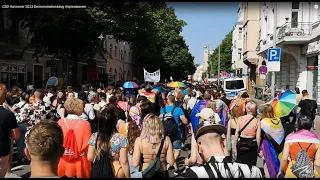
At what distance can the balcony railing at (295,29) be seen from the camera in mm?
24375

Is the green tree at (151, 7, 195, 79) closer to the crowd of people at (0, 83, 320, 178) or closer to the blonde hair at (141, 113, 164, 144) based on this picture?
Result: the crowd of people at (0, 83, 320, 178)

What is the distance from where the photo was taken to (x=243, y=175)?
2.44 metres

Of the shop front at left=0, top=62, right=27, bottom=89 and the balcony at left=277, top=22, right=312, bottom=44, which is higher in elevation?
the balcony at left=277, top=22, right=312, bottom=44

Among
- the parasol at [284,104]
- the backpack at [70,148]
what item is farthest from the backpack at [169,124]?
the backpack at [70,148]

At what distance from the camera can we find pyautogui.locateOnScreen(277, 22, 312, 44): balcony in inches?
950

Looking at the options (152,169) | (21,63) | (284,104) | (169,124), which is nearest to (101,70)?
(21,63)

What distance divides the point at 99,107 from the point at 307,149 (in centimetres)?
561

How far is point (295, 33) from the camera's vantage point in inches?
969

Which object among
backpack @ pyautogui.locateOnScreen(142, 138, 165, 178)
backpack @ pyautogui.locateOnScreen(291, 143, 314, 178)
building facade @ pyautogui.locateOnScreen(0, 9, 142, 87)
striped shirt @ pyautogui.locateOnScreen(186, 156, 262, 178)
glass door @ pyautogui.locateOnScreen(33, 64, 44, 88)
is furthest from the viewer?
glass door @ pyautogui.locateOnScreen(33, 64, 44, 88)

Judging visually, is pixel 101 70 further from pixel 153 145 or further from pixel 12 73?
pixel 153 145

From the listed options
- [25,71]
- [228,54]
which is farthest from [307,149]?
[228,54]

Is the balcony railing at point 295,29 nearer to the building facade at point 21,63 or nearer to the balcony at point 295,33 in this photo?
the balcony at point 295,33

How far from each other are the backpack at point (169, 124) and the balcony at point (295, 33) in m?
18.7

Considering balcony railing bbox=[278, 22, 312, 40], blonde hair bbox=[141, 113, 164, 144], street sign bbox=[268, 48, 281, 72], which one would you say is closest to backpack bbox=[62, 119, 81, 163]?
blonde hair bbox=[141, 113, 164, 144]
